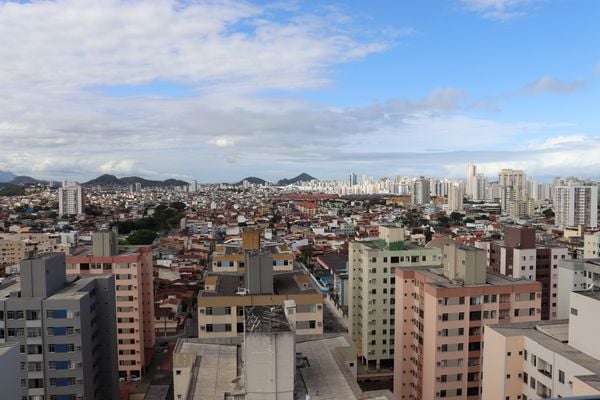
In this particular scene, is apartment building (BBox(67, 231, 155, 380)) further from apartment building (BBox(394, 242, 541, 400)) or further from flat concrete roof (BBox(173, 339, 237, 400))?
apartment building (BBox(394, 242, 541, 400))

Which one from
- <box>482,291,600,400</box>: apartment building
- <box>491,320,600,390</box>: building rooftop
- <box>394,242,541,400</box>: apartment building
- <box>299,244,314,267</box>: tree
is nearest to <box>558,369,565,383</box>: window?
<box>482,291,600,400</box>: apartment building

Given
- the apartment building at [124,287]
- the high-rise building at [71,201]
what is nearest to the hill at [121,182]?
the high-rise building at [71,201]

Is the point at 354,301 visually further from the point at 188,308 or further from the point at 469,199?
the point at 469,199

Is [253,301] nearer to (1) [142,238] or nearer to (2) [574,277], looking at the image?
(2) [574,277]

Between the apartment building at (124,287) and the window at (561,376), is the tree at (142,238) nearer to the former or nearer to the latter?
the apartment building at (124,287)

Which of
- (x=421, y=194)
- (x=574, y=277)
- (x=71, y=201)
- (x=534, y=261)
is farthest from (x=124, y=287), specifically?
(x=421, y=194)

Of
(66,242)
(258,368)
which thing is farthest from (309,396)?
(66,242)
